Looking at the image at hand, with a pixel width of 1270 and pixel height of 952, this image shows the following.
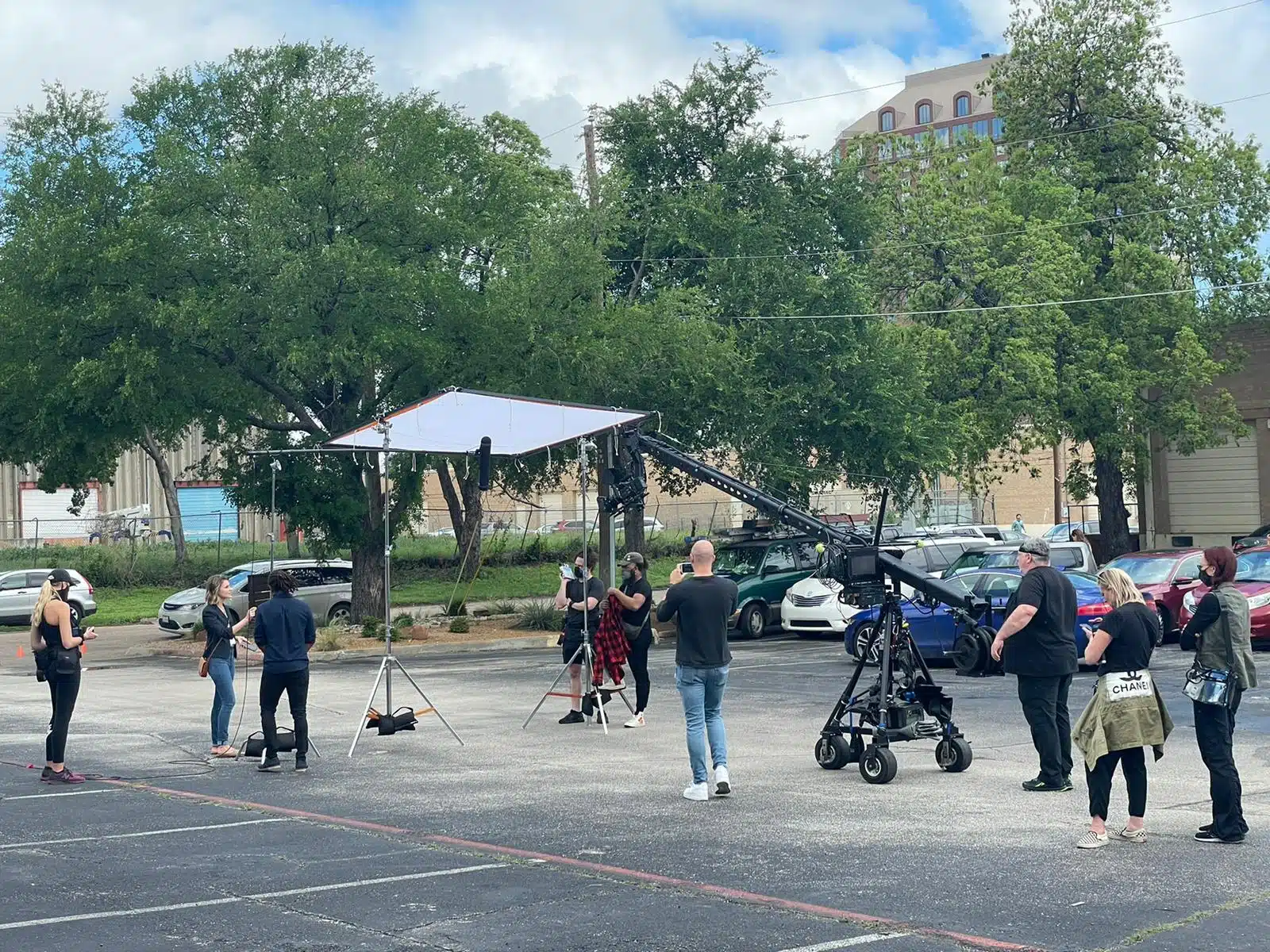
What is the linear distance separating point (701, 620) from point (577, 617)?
18.4 feet

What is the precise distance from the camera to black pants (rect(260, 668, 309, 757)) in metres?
13.1

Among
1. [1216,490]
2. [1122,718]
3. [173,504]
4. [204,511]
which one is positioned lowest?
[1122,718]

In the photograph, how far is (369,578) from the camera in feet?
102

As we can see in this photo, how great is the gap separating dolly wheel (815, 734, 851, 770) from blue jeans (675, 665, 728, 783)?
1434mm

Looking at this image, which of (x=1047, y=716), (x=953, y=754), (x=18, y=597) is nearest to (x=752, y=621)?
(x=953, y=754)

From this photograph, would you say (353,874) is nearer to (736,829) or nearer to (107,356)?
(736,829)

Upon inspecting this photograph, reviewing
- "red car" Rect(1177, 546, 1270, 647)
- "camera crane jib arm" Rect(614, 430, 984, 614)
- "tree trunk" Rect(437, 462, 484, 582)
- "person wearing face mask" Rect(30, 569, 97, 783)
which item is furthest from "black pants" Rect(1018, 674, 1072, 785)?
"tree trunk" Rect(437, 462, 484, 582)

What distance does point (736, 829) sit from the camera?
10039mm

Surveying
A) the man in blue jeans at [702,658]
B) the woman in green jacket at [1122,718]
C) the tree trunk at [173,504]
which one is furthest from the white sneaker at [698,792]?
the tree trunk at [173,504]

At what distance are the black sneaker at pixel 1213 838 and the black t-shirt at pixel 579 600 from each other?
8014mm

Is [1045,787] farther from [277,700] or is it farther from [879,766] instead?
[277,700]

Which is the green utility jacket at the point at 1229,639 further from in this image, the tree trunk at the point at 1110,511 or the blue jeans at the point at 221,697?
the tree trunk at the point at 1110,511

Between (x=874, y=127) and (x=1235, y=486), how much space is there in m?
109

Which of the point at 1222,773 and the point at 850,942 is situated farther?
the point at 1222,773
